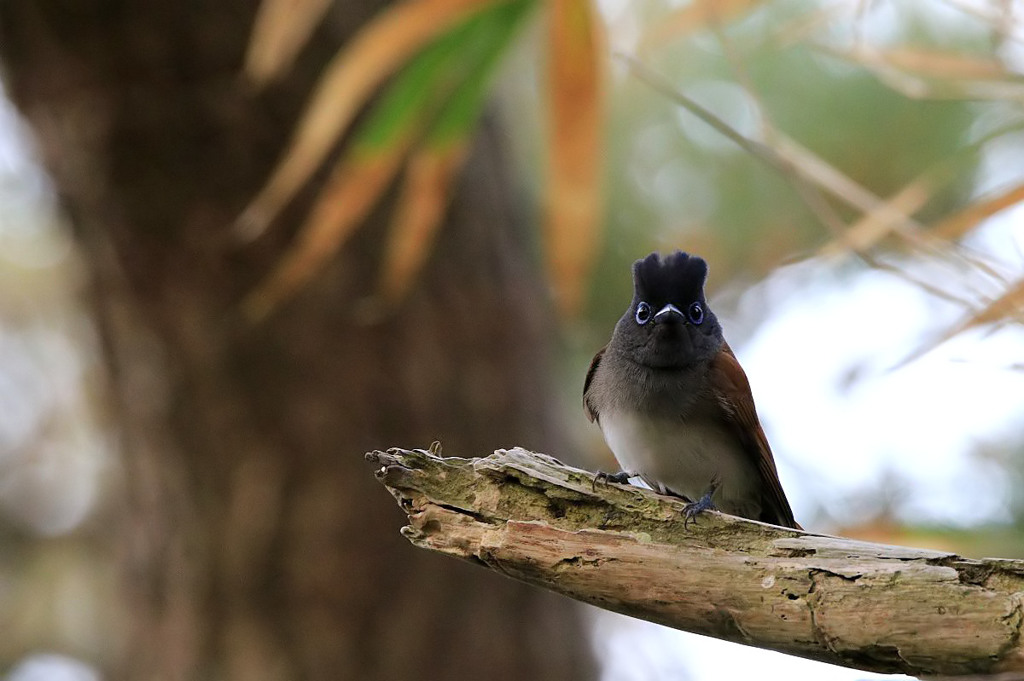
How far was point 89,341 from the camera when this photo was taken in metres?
4.80

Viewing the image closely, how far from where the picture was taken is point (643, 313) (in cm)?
313

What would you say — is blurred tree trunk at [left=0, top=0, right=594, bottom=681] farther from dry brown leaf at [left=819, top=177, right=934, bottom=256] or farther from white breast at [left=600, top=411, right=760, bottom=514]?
dry brown leaf at [left=819, top=177, right=934, bottom=256]

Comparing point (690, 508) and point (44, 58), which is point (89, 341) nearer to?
point (44, 58)

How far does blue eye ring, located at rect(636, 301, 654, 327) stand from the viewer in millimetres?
3092

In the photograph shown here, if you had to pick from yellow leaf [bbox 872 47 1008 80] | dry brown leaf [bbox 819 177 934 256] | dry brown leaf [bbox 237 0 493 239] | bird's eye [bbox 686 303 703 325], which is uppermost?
yellow leaf [bbox 872 47 1008 80]

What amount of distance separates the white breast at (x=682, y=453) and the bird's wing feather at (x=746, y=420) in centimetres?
5

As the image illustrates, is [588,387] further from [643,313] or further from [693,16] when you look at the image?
[693,16]

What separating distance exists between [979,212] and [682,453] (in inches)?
41.3

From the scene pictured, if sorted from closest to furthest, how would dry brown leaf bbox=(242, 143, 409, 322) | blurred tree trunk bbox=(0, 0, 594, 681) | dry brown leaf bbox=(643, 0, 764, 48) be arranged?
1. dry brown leaf bbox=(242, 143, 409, 322)
2. dry brown leaf bbox=(643, 0, 764, 48)
3. blurred tree trunk bbox=(0, 0, 594, 681)

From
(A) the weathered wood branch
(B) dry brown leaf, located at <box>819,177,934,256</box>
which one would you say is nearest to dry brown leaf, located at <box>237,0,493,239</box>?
(B) dry brown leaf, located at <box>819,177,934,256</box>

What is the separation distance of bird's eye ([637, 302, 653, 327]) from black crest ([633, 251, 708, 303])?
2 centimetres

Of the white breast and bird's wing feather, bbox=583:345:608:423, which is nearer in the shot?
the white breast

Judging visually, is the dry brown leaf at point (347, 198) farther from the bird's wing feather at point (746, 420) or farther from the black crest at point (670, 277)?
the bird's wing feather at point (746, 420)

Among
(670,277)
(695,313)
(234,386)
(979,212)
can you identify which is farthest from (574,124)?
(234,386)
